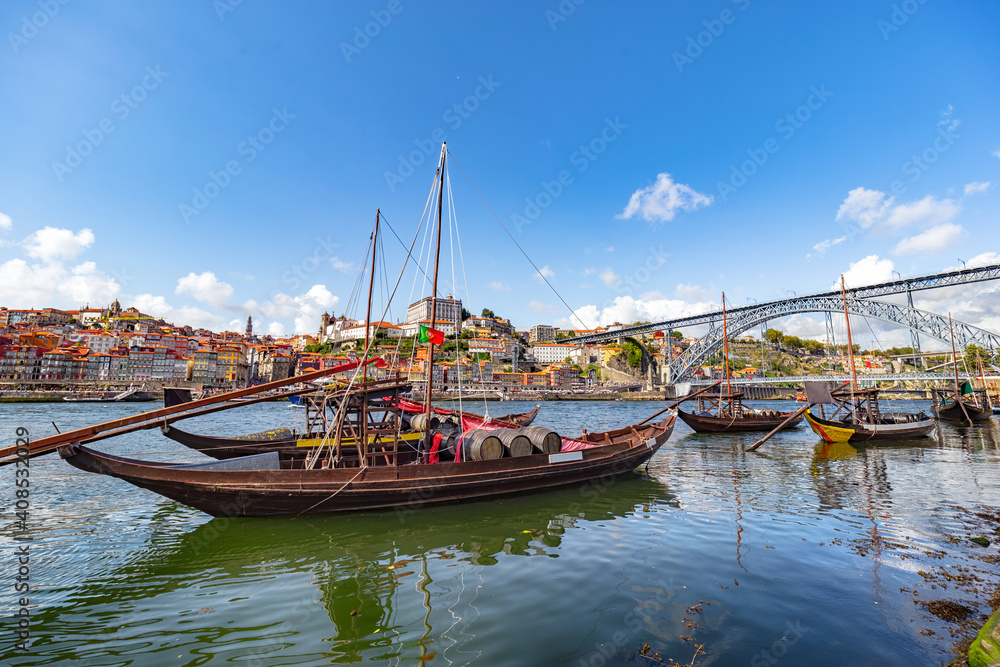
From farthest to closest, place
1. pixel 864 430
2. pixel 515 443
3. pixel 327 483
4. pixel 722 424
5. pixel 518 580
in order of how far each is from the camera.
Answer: pixel 722 424
pixel 864 430
pixel 515 443
pixel 327 483
pixel 518 580

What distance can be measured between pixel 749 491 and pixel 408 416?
43.3 ft

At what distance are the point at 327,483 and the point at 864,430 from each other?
28.7 metres

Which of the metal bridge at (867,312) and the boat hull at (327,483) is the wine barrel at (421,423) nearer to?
the boat hull at (327,483)

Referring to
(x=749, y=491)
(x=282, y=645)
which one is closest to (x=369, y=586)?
(x=282, y=645)

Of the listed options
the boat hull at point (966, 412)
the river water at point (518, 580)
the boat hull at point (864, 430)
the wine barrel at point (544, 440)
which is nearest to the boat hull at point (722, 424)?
the boat hull at point (864, 430)

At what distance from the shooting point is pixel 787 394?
139 meters

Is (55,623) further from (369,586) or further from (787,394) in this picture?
(787,394)

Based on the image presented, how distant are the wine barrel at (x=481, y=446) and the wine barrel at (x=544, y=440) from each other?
118 centimetres

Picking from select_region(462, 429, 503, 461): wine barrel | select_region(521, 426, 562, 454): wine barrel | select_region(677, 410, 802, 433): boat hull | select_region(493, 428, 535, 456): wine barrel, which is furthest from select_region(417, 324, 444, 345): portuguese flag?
select_region(677, 410, 802, 433): boat hull

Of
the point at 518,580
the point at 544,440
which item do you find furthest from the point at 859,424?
the point at 518,580

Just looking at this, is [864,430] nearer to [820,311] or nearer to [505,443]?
[505,443]

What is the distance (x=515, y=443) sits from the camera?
469 inches

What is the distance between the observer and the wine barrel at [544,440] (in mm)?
12312

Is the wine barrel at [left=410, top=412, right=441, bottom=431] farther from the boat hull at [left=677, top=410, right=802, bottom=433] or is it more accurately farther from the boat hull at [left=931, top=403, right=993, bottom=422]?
the boat hull at [left=931, top=403, right=993, bottom=422]
